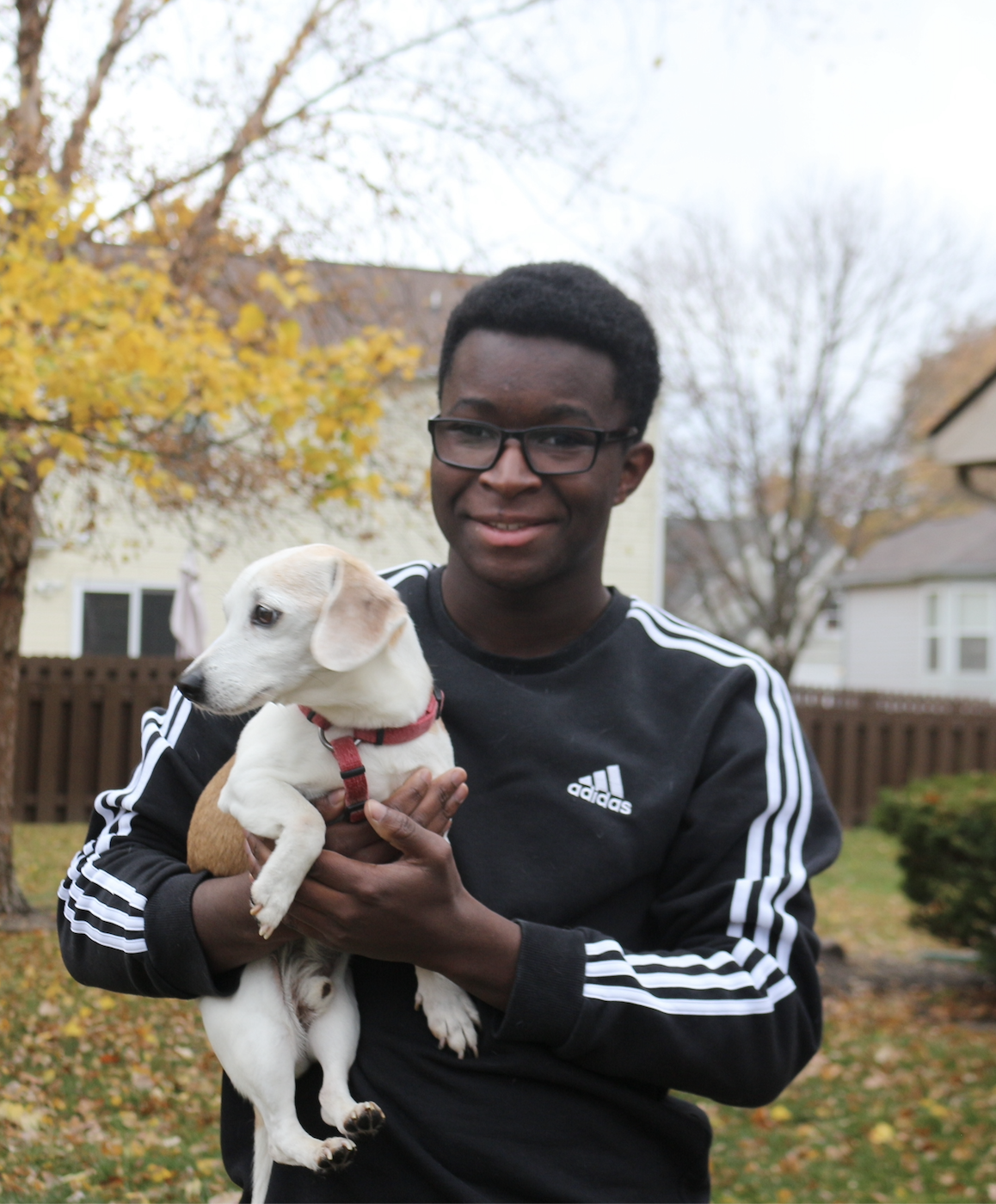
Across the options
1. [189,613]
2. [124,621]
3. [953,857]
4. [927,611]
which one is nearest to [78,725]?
[189,613]

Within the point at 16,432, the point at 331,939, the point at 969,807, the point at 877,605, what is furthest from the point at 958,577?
the point at 331,939

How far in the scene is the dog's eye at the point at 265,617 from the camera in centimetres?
219

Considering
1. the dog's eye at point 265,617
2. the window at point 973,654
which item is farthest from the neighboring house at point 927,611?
the dog's eye at point 265,617

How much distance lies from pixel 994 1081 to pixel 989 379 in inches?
171

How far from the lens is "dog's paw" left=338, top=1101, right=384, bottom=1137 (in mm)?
1973

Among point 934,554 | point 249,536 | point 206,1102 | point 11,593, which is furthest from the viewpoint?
point 934,554

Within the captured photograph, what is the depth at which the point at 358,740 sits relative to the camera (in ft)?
7.20

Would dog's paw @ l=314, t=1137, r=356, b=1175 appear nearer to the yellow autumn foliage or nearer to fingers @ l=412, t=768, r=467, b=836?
fingers @ l=412, t=768, r=467, b=836

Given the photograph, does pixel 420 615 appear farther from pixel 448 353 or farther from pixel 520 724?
pixel 448 353

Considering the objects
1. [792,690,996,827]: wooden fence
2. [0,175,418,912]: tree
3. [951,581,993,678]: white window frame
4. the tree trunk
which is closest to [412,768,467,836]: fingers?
[0,175,418,912]: tree

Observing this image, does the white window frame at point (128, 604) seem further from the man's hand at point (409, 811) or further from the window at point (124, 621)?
the man's hand at point (409, 811)

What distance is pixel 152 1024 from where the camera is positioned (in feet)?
13.1

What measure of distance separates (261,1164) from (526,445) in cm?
151

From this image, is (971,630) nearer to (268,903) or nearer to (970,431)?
(970,431)
